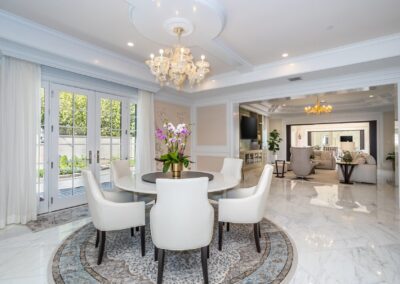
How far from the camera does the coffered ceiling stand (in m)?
2.46

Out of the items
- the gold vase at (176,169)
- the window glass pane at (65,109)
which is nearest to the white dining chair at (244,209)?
the gold vase at (176,169)

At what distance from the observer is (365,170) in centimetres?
580

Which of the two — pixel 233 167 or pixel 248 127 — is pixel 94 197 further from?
pixel 248 127

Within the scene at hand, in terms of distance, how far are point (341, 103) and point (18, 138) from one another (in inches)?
378

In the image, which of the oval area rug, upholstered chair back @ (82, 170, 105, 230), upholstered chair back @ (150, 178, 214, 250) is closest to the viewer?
upholstered chair back @ (150, 178, 214, 250)

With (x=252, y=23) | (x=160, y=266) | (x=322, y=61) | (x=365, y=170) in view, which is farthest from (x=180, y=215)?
(x=365, y=170)

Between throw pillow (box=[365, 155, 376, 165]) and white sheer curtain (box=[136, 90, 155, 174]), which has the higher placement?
white sheer curtain (box=[136, 90, 155, 174])

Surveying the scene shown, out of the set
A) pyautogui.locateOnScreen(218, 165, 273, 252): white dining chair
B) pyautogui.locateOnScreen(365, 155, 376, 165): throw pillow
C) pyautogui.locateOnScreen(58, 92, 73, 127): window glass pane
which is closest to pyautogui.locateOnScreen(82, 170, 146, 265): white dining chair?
pyautogui.locateOnScreen(218, 165, 273, 252): white dining chair

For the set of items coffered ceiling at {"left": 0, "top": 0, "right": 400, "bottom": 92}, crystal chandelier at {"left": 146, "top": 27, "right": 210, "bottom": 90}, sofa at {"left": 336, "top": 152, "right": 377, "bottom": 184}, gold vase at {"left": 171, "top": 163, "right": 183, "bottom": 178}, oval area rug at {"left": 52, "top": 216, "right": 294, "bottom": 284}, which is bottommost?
oval area rug at {"left": 52, "top": 216, "right": 294, "bottom": 284}

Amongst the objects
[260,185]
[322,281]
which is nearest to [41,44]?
[260,185]

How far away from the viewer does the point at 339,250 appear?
2.33 m

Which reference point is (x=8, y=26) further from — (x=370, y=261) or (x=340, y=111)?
(x=340, y=111)

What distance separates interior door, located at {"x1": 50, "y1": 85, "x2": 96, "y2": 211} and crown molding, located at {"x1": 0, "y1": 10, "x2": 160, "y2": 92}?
0.50m

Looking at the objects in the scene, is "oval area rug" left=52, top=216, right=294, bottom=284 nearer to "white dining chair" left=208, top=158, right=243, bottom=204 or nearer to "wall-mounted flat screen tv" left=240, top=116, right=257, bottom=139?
"white dining chair" left=208, top=158, right=243, bottom=204
